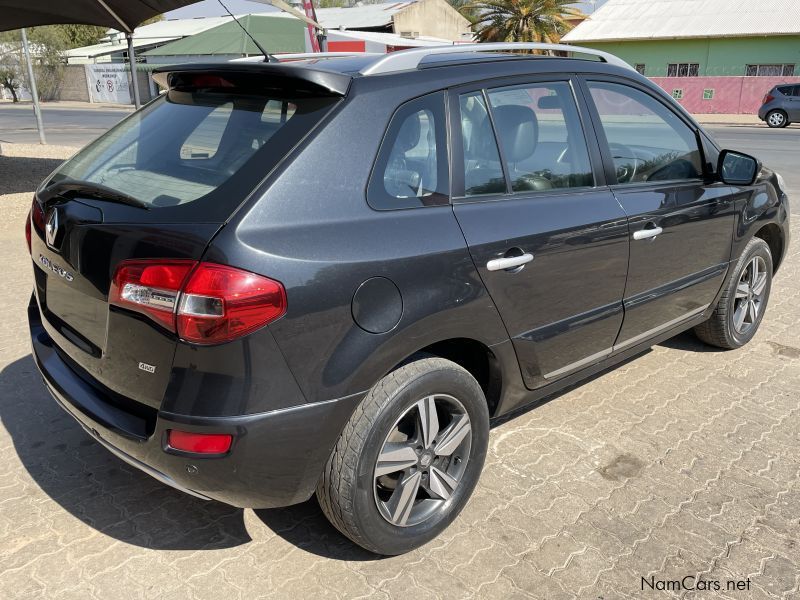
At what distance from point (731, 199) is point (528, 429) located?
71.1 inches

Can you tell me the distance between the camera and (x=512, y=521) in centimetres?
295

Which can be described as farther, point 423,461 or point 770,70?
point 770,70

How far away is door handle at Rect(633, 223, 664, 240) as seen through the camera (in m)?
3.40

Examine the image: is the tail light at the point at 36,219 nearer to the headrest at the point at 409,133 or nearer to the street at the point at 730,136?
the headrest at the point at 409,133

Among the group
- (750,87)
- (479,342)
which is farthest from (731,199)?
(750,87)

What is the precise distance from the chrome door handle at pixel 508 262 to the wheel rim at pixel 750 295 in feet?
7.73

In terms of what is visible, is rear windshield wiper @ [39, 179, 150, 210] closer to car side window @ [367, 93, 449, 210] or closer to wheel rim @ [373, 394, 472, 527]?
car side window @ [367, 93, 449, 210]

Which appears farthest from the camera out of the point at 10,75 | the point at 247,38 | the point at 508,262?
the point at 10,75

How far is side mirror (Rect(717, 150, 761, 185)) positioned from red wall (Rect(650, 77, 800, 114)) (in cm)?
A: 3220

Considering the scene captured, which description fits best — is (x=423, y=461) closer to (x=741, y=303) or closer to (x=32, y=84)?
(x=741, y=303)

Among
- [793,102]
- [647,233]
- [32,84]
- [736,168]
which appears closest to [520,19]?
[793,102]

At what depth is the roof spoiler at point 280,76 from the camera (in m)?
2.44

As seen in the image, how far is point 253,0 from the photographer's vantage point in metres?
6.18

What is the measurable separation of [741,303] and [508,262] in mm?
2671
